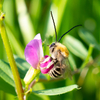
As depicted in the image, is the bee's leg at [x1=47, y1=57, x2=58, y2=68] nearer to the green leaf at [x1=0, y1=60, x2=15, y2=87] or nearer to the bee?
the bee

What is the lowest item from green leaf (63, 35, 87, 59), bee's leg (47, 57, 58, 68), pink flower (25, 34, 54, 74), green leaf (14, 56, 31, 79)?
green leaf (63, 35, 87, 59)

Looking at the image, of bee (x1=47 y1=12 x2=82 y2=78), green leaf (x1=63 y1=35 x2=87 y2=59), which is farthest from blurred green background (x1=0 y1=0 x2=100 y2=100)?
bee (x1=47 y1=12 x2=82 y2=78)

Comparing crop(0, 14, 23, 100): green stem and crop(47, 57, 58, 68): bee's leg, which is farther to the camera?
crop(47, 57, 58, 68): bee's leg

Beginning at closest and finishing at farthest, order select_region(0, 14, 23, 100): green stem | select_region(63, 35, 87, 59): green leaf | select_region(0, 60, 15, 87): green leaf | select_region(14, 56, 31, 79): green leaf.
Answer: select_region(0, 14, 23, 100): green stem → select_region(0, 60, 15, 87): green leaf → select_region(14, 56, 31, 79): green leaf → select_region(63, 35, 87, 59): green leaf

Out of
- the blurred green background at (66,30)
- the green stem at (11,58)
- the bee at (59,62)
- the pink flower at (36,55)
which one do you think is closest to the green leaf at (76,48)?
the blurred green background at (66,30)

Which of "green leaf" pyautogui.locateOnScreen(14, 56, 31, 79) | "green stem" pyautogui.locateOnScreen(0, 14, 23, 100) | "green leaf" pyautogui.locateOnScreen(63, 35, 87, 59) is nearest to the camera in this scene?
"green stem" pyautogui.locateOnScreen(0, 14, 23, 100)

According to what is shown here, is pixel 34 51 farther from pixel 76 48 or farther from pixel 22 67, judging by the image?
pixel 76 48
